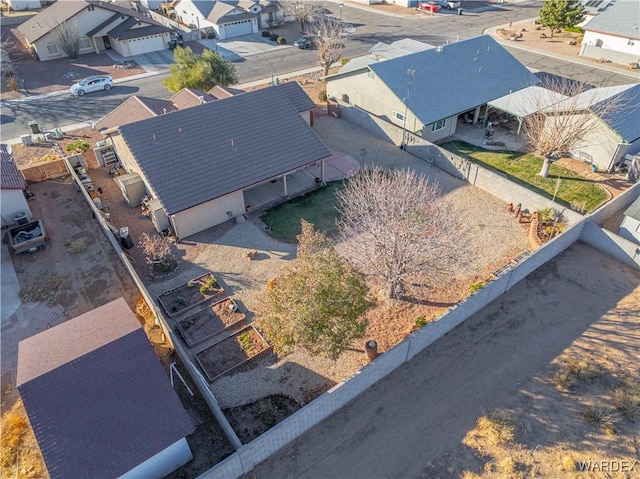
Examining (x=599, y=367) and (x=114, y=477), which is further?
(x=599, y=367)

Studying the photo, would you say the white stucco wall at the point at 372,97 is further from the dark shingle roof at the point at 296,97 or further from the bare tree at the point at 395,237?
the bare tree at the point at 395,237

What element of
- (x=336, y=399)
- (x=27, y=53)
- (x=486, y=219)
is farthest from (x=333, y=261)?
(x=27, y=53)

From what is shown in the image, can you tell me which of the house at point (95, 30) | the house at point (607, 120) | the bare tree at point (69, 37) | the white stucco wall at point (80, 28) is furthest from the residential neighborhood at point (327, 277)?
the house at point (95, 30)

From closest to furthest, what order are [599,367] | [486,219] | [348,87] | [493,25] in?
[599,367]
[486,219]
[348,87]
[493,25]

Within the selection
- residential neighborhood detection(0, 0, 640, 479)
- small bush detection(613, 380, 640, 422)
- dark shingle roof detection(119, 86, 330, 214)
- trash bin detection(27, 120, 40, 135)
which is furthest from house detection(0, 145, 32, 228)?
small bush detection(613, 380, 640, 422)

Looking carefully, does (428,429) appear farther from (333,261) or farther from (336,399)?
(333,261)

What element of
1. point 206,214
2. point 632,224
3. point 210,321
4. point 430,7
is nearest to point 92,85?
point 206,214

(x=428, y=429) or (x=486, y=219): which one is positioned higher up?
(x=486, y=219)

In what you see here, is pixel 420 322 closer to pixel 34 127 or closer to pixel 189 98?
pixel 189 98

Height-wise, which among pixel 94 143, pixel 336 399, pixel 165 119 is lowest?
pixel 336 399
